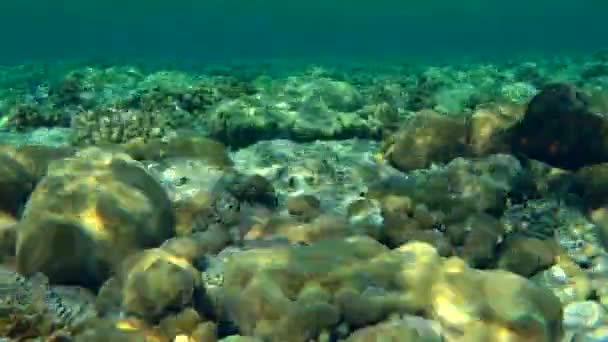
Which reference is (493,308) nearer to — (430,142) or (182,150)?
(430,142)

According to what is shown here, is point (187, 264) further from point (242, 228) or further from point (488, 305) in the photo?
point (488, 305)

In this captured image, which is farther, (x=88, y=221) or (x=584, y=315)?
(x=88, y=221)

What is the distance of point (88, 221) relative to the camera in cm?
527

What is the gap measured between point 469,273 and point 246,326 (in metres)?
1.84

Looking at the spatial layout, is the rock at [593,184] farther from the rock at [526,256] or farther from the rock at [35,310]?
the rock at [35,310]

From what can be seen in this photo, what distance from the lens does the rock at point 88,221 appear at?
5.10 meters

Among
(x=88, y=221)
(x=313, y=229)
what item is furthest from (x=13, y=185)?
(x=313, y=229)

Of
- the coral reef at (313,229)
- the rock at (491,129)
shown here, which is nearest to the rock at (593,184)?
the coral reef at (313,229)

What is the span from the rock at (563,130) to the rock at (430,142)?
0.90 metres

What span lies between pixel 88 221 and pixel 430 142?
4974 mm

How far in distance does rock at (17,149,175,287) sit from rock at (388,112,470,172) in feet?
12.6

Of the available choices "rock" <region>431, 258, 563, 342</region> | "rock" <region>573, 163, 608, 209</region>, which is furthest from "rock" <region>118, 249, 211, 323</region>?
"rock" <region>573, 163, 608, 209</region>

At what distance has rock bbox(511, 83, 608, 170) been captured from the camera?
7.46 metres

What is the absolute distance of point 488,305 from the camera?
175 inches
